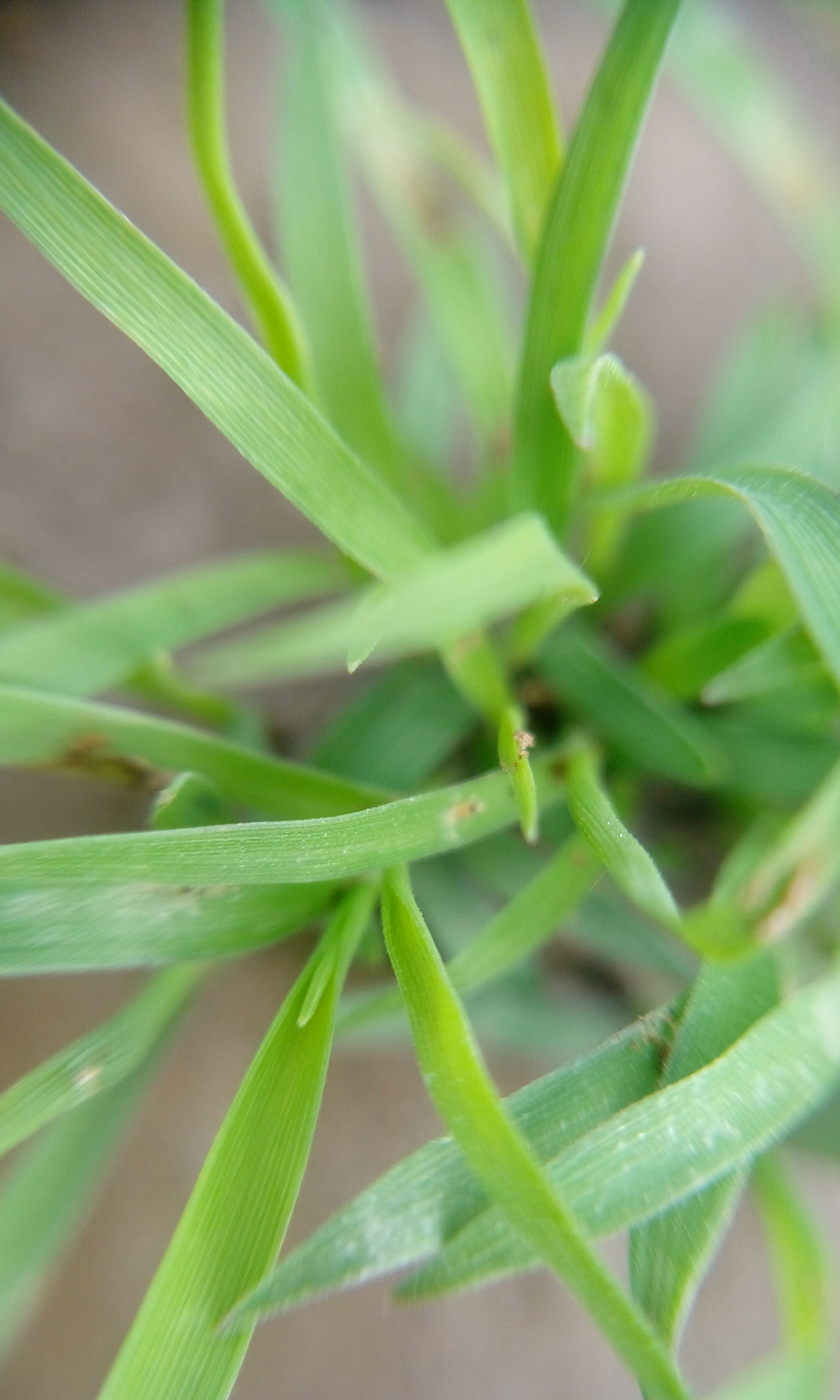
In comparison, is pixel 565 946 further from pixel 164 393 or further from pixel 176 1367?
pixel 164 393

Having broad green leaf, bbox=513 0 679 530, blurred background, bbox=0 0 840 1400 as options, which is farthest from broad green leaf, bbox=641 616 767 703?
blurred background, bbox=0 0 840 1400

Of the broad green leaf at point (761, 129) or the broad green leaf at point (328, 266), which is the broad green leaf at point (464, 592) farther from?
the broad green leaf at point (761, 129)

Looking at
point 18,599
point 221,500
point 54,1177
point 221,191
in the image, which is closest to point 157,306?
point 221,191

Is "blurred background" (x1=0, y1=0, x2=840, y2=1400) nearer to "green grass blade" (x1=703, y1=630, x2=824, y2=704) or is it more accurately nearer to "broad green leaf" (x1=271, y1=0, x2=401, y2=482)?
"broad green leaf" (x1=271, y1=0, x2=401, y2=482)

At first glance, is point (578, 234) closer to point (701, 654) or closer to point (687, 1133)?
point (701, 654)

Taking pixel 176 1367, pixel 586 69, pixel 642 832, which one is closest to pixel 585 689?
pixel 642 832

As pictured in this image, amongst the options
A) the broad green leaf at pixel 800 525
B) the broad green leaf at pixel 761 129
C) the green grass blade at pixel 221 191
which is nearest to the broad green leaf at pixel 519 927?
the broad green leaf at pixel 800 525
